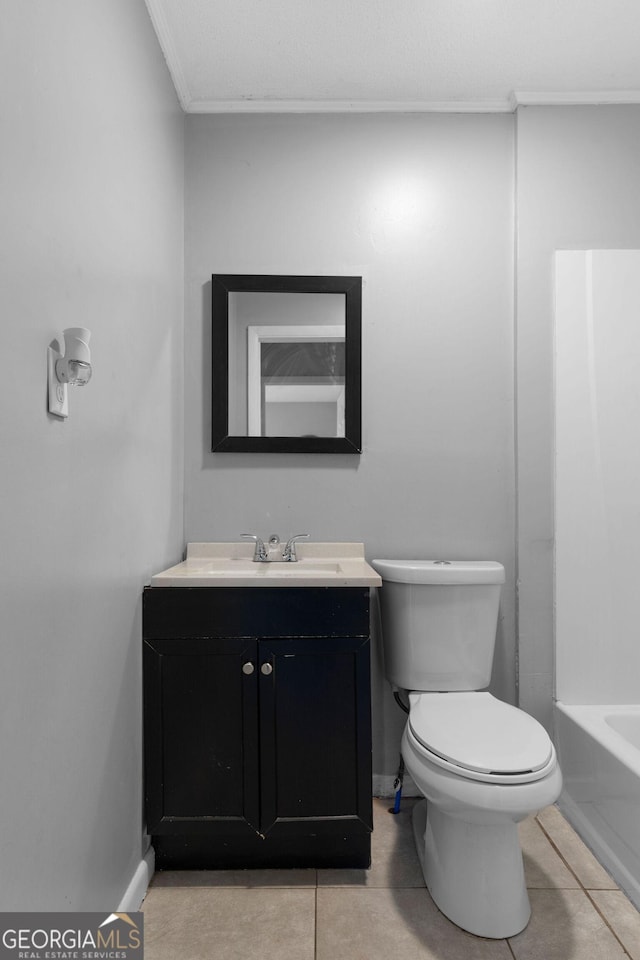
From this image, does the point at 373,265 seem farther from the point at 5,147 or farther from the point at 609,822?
the point at 609,822

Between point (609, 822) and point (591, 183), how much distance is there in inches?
85.6

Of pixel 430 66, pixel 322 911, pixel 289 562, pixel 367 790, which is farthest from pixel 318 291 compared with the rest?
pixel 322 911

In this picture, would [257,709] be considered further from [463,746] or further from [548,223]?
[548,223]

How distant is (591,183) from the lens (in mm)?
2189

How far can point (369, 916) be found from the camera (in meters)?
1.54

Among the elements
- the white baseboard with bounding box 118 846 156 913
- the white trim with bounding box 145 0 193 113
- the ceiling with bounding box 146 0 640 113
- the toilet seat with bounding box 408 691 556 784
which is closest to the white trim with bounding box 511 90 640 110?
the ceiling with bounding box 146 0 640 113

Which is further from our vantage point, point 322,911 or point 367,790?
point 367,790

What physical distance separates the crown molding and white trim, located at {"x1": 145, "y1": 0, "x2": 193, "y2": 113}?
0.04 meters

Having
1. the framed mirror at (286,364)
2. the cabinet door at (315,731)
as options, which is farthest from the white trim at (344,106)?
the cabinet door at (315,731)

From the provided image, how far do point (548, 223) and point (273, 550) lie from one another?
5.21 ft

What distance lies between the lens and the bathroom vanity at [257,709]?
167cm

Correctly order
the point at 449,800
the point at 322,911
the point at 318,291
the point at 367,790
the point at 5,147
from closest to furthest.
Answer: the point at 5,147 < the point at 449,800 < the point at 322,911 < the point at 367,790 < the point at 318,291

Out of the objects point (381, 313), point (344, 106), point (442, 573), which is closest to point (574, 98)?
point (344, 106)

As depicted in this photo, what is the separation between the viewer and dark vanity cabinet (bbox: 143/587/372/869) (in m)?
1.67
